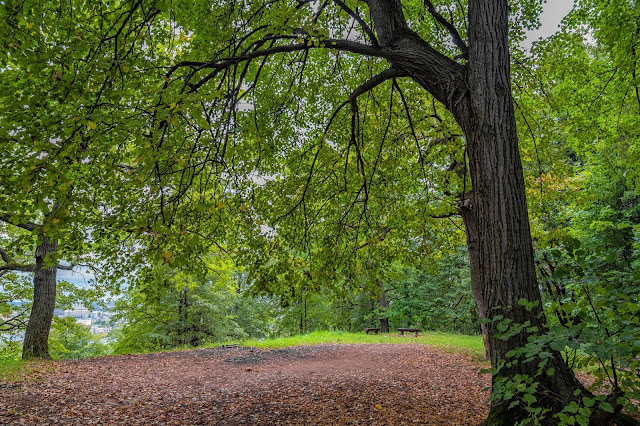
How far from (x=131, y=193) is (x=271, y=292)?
6.66 feet

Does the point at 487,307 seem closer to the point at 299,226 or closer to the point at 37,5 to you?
the point at 299,226

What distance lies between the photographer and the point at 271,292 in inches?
183

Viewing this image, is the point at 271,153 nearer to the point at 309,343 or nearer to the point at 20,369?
the point at 20,369

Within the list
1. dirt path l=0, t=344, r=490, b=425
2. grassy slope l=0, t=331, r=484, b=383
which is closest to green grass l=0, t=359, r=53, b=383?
grassy slope l=0, t=331, r=484, b=383

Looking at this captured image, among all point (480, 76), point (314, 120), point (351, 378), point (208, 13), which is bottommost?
point (351, 378)

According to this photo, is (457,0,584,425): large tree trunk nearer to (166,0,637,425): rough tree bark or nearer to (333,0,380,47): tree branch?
(166,0,637,425): rough tree bark

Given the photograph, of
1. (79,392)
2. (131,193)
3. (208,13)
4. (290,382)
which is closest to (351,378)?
(290,382)

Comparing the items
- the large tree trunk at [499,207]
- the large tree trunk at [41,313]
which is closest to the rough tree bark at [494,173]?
the large tree trunk at [499,207]

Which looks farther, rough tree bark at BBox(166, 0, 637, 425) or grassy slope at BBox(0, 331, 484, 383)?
grassy slope at BBox(0, 331, 484, 383)

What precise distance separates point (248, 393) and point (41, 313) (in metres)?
6.33

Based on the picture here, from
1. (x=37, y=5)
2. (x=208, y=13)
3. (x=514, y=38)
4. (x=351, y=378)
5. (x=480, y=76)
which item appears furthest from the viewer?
(x=351, y=378)

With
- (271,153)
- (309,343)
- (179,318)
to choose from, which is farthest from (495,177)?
(179,318)

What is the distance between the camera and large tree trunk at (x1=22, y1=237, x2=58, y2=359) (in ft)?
29.1

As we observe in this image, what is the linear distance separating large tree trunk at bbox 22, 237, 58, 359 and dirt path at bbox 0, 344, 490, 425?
1.13 m
